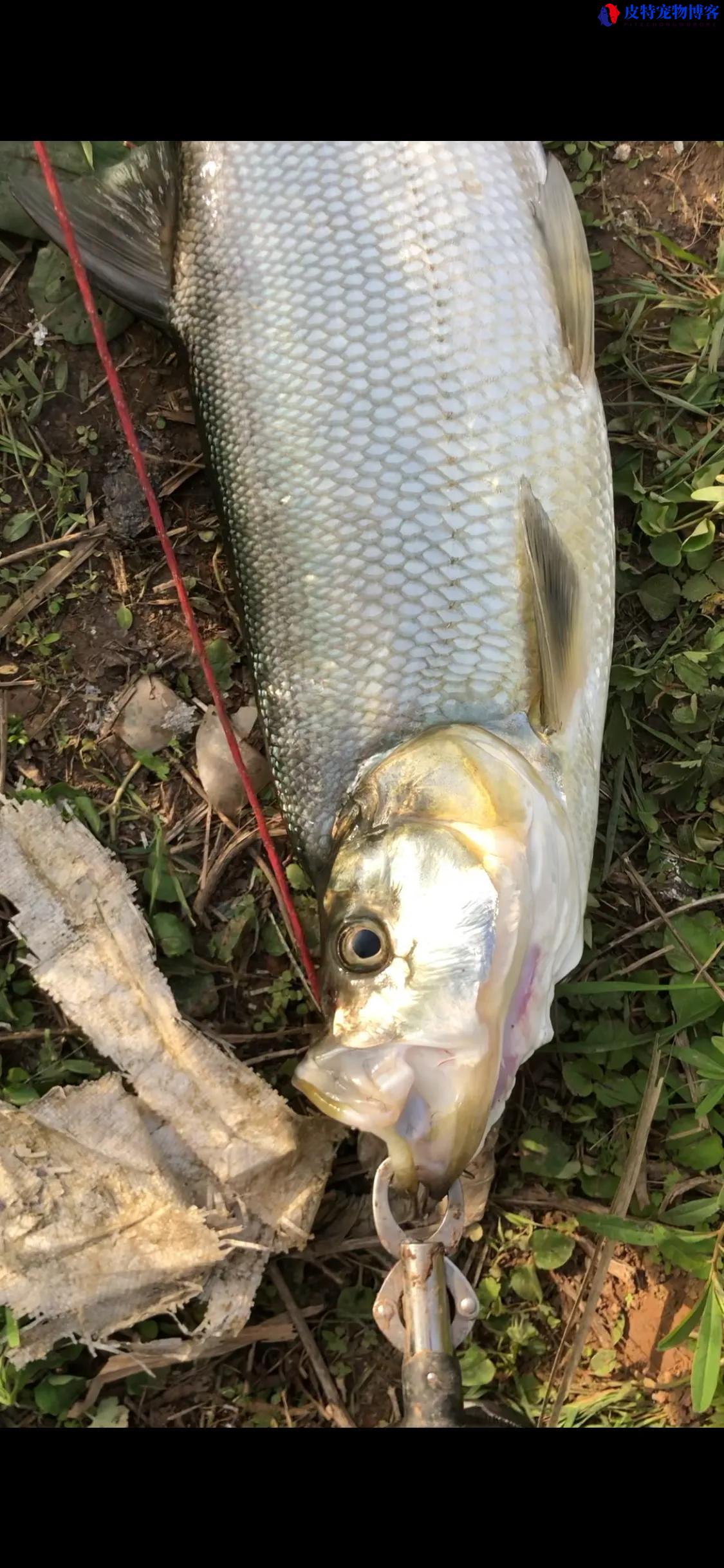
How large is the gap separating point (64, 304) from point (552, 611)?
1.75 meters

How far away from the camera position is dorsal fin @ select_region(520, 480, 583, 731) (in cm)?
205

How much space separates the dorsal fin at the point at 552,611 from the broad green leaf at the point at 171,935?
1129mm

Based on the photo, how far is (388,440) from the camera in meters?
2.08

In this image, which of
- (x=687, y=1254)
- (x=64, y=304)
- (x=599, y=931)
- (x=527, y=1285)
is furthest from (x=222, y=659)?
(x=687, y=1254)

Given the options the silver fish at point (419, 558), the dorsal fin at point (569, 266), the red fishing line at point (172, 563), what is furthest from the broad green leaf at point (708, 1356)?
the dorsal fin at point (569, 266)

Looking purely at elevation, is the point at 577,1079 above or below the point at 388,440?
below

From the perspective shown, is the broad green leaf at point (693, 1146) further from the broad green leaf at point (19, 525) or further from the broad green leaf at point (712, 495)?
the broad green leaf at point (19, 525)

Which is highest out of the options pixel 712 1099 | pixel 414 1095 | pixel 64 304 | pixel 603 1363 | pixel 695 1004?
pixel 64 304

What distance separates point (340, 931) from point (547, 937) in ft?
1.35

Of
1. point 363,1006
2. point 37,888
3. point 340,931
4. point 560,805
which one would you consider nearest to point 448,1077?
point 363,1006

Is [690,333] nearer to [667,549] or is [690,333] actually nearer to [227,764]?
[667,549]

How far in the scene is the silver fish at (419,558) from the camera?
187 cm

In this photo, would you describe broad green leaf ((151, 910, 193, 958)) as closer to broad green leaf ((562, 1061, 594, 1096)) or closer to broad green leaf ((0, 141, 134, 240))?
broad green leaf ((562, 1061, 594, 1096))
